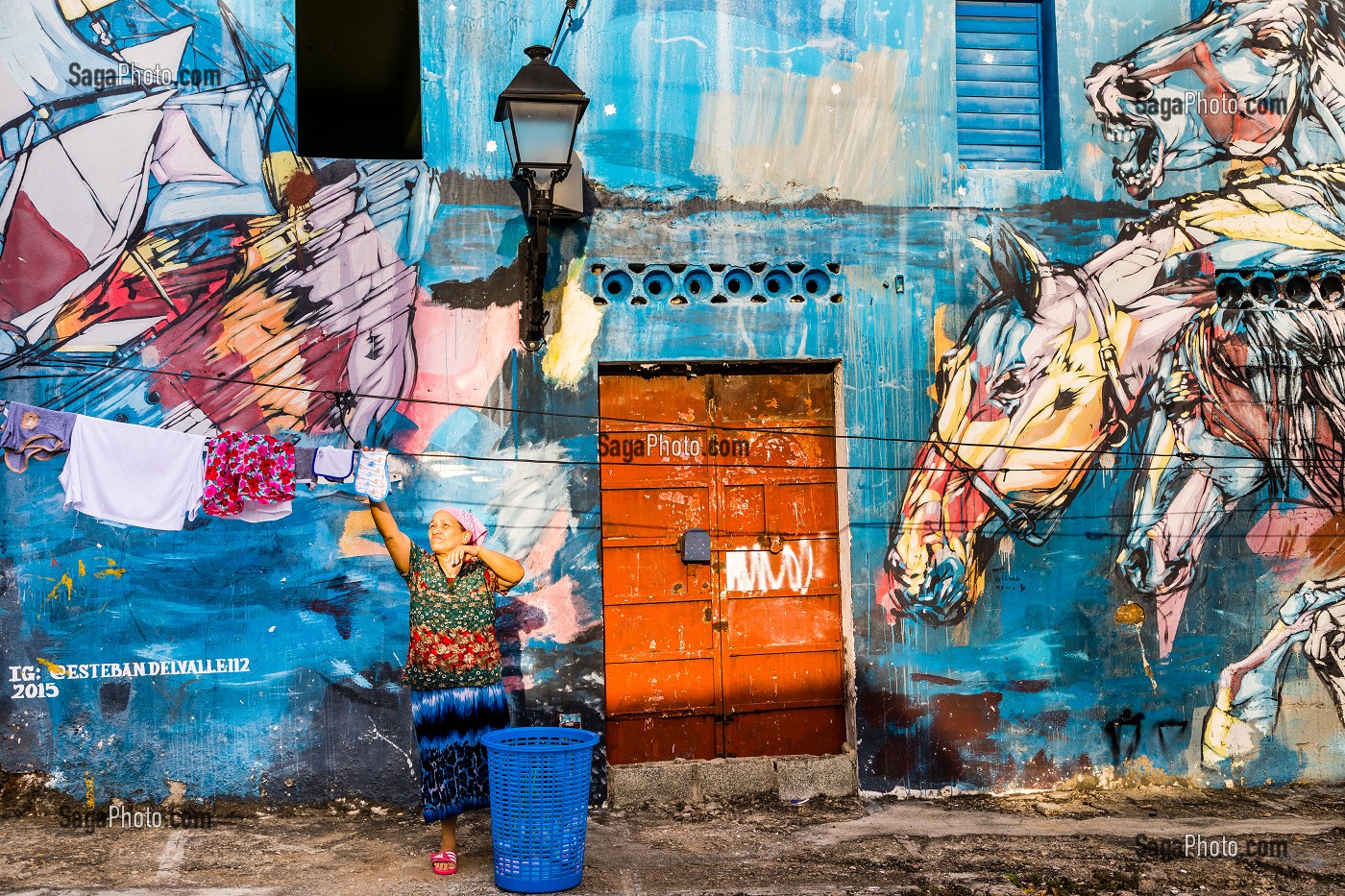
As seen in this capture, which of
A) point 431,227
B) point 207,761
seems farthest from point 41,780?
point 431,227

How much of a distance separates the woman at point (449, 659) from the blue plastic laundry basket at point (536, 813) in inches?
12.2

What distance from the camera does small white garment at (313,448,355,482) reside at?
249 inches

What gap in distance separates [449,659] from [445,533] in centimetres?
63

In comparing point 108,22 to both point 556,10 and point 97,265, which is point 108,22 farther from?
point 556,10

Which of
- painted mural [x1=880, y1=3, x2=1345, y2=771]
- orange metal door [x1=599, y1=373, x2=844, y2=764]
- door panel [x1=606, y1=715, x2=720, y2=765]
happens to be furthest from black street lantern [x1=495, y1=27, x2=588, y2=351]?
door panel [x1=606, y1=715, x2=720, y2=765]

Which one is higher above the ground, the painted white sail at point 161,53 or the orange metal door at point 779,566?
the painted white sail at point 161,53

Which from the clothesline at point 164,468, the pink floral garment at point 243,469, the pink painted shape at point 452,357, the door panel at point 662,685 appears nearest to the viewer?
the clothesline at point 164,468

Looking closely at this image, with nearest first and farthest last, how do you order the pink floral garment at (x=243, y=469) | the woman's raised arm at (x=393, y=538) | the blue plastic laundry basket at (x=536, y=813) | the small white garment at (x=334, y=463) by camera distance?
the blue plastic laundry basket at (x=536, y=813), the woman's raised arm at (x=393, y=538), the small white garment at (x=334, y=463), the pink floral garment at (x=243, y=469)

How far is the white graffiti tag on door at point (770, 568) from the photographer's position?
776 cm

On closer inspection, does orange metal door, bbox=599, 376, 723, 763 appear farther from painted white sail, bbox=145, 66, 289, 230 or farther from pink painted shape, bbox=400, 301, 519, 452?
painted white sail, bbox=145, 66, 289, 230

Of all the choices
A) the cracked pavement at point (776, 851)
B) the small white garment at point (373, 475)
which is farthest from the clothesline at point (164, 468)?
the cracked pavement at point (776, 851)

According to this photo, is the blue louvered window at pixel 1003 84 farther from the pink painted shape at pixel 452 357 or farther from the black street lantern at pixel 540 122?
the pink painted shape at pixel 452 357

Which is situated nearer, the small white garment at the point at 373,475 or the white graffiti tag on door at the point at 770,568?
the small white garment at the point at 373,475

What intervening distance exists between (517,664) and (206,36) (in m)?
4.12
